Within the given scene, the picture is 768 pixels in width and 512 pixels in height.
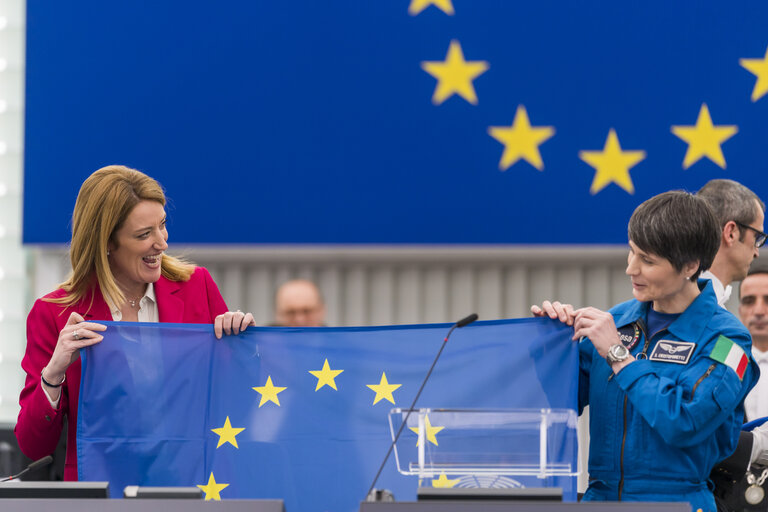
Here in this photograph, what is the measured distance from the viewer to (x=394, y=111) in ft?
16.2

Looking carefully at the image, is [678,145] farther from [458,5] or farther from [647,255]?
[647,255]

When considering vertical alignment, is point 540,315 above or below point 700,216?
below

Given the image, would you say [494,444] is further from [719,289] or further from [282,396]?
[719,289]

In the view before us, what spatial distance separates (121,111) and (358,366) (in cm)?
265

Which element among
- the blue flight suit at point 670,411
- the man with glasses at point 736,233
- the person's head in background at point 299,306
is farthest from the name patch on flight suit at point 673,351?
the person's head in background at point 299,306

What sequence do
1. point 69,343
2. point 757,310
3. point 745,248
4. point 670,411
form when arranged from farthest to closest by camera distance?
point 757,310, point 745,248, point 69,343, point 670,411

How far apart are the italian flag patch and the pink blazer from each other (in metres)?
1.48

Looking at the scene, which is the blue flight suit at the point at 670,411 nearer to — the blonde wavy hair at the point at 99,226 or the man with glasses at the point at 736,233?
the man with glasses at the point at 736,233

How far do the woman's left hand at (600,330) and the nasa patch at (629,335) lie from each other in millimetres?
77

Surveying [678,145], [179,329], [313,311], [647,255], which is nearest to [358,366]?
[179,329]

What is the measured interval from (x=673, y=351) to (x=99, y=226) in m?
1.60

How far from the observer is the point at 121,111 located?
4965 mm

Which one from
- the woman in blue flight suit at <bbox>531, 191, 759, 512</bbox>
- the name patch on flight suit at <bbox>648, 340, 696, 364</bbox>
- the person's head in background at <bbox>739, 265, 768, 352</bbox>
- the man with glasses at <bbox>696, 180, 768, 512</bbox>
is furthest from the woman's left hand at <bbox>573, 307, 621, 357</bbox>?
the person's head in background at <bbox>739, 265, 768, 352</bbox>

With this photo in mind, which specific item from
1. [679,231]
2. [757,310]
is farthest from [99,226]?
[757,310]
